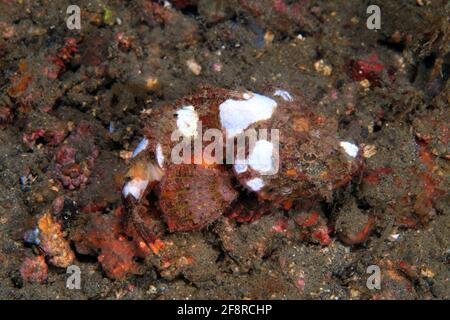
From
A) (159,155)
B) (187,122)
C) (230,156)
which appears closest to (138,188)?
(159,155)

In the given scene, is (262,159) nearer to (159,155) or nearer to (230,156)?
(230,156)

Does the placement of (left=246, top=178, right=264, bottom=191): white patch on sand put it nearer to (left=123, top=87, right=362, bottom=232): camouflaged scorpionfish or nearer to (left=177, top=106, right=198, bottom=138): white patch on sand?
(left=123, top=87, right=362, bottom=232): camouflaged scorpionfish

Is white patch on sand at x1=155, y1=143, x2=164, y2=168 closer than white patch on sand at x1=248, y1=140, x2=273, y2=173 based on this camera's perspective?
No

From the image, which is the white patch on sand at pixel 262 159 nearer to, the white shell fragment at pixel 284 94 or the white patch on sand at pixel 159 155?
the white shell fragment at pixel 284 94

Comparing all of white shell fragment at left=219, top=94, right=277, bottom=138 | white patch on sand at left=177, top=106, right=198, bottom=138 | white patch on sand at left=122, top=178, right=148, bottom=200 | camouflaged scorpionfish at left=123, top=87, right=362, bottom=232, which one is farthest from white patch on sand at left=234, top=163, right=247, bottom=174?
white patch on sand at left=122, top=178, right=148, bottom=200

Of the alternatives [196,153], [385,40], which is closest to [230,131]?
[196,153]

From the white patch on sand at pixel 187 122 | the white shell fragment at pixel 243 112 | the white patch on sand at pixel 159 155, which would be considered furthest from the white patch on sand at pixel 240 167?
the white patch on sand at pixel 159 155
